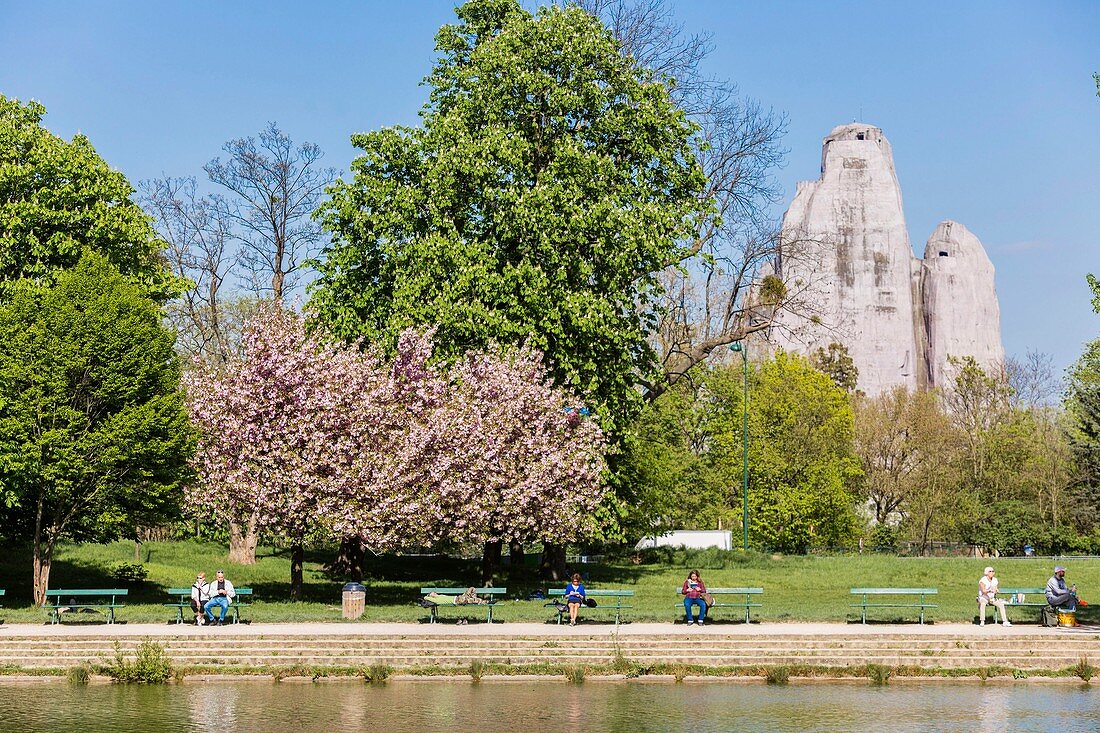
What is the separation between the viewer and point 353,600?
27875 millimetres

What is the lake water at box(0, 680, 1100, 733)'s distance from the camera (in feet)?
56.1

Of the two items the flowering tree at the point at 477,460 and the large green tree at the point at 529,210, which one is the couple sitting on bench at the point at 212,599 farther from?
the large green tree at the point at 529,210

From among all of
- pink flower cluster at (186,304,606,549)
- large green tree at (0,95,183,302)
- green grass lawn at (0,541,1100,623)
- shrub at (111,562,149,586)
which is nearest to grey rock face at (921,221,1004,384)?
green grass lawn at (0,541,1100,623)

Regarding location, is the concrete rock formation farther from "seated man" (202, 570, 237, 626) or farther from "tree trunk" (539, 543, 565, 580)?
"seated man" (202, 570, 237, 626)

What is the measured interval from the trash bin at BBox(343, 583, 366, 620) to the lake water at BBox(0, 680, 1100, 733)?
19.5ft

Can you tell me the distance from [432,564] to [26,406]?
2344cm

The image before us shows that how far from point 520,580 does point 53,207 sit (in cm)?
1979

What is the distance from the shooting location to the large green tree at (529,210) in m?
35.2

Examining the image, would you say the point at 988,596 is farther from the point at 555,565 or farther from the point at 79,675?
the point at 79,675

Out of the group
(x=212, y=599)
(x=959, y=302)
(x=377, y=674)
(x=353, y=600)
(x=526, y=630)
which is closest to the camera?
(x=377, y=674)

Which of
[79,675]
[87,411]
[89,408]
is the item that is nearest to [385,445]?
[89,408]

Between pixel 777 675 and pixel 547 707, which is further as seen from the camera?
pixel 777 675

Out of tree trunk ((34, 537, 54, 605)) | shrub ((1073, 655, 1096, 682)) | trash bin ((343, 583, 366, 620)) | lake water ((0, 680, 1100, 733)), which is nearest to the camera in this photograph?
lake water ((0, 680, 1100, 733))

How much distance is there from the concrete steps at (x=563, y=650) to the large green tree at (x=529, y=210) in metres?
13.0
